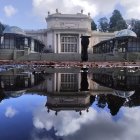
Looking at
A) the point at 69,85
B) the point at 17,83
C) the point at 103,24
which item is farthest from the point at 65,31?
the point at 69,85

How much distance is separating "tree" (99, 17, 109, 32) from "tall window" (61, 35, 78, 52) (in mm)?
35141

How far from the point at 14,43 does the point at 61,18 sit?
24.5 metres

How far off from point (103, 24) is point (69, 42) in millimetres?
37506

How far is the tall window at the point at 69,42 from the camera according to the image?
279 feet

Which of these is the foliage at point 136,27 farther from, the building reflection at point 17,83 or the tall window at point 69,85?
the tall window at point 69,85

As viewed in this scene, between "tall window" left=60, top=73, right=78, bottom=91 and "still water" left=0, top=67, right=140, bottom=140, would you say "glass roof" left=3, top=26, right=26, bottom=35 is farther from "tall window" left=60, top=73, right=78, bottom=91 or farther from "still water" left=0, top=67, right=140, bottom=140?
"still water" left=0, top=67, right=140, bottom=140

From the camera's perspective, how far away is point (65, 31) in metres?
83.1

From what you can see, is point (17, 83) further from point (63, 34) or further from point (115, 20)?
point (115, 20)

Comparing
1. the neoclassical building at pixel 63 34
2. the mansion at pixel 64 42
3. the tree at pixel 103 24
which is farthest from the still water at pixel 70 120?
the tree at pixel 103 24

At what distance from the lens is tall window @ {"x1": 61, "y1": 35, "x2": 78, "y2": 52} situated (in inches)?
3352

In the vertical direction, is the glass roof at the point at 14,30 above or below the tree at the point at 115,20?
below

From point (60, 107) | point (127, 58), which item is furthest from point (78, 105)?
point (127, 58)

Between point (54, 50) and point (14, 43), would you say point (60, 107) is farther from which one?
point (54, 50)

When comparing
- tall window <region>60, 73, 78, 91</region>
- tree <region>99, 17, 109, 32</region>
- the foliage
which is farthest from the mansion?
tall window <region>60, 73, 78, 91</region>
